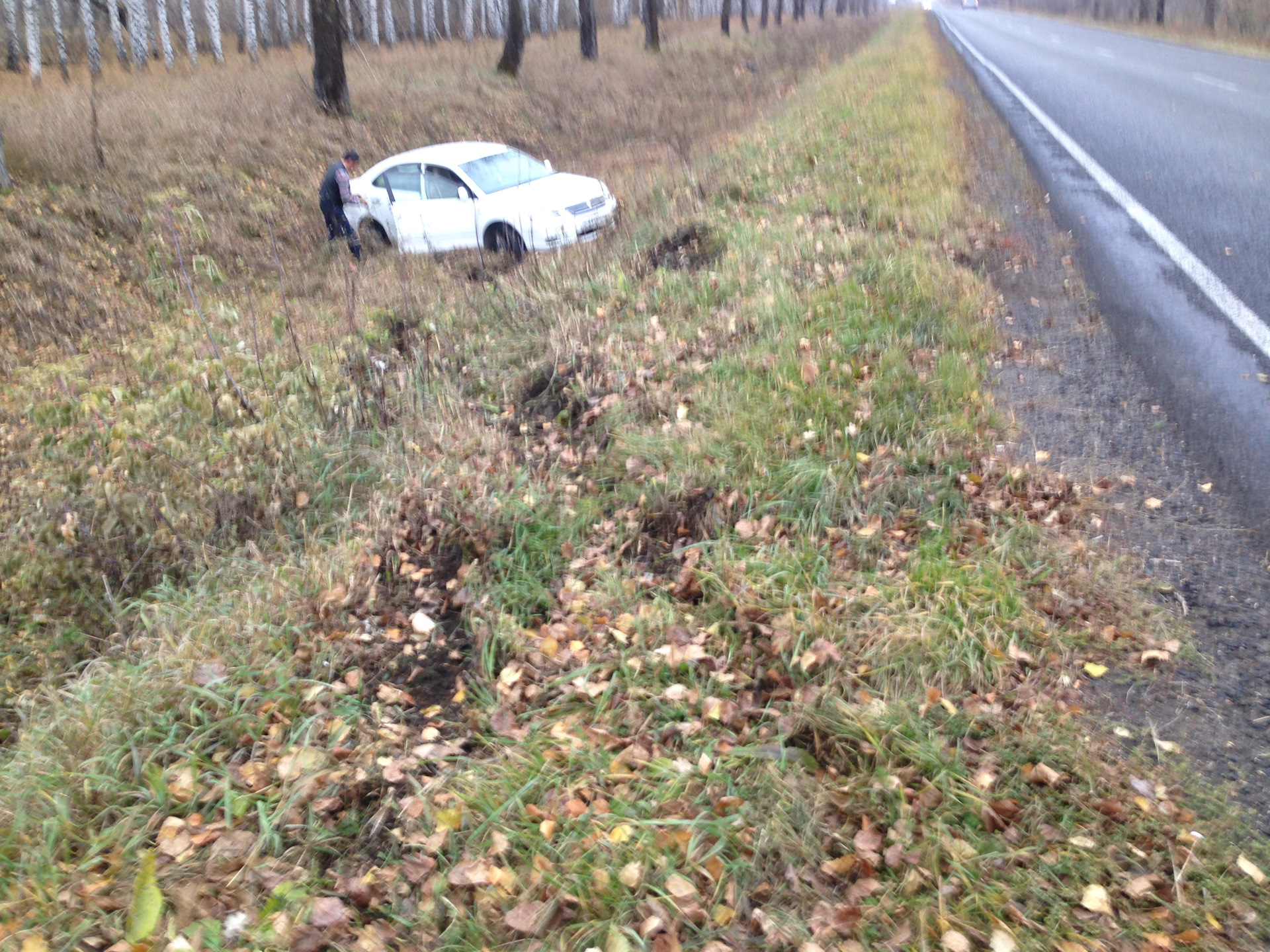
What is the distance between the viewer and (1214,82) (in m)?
15.8

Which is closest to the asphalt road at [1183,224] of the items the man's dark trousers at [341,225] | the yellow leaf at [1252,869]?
the yellow leaf at [1252,869]

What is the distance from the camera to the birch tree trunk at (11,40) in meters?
26.8

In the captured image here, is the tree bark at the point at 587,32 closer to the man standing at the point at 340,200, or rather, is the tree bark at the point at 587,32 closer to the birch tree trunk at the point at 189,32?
the birch tree trunk at the point at 189,32

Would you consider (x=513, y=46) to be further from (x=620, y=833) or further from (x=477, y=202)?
(x=620, y=833)

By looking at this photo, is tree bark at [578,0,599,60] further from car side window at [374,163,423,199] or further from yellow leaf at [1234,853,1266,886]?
yellow leaf at [1234,853,1266,886]

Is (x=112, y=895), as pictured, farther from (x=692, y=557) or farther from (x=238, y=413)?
(x=238, y=413)

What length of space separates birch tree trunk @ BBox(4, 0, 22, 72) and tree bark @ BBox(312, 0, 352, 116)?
1680cm

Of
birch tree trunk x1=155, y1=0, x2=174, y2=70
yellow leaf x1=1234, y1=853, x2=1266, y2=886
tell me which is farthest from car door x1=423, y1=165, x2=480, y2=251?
birch tree trunk x1=155, y1=0, x2=174, y2=70

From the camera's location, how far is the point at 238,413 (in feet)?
22.3

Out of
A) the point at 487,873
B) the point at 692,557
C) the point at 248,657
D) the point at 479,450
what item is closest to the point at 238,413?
the point at 479,450

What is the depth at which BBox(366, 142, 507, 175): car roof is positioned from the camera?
11.4m

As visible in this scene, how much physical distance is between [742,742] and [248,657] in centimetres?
243

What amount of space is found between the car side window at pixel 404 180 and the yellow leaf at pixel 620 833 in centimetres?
1034

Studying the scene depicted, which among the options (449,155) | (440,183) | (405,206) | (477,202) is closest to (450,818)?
(477,202)
